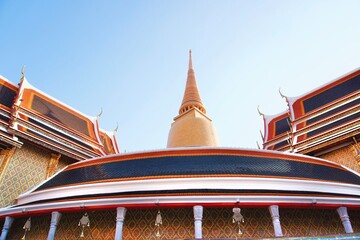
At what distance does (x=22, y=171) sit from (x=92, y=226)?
655 cm

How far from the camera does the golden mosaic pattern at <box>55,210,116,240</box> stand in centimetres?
887

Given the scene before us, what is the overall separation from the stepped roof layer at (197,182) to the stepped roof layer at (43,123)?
4.01m

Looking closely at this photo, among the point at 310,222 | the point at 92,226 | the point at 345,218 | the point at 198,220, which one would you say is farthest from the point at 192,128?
the point at 345,218

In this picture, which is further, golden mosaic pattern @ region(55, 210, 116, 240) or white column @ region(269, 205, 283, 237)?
golden mosaic pattern @ region(55, 210, 116, 240)

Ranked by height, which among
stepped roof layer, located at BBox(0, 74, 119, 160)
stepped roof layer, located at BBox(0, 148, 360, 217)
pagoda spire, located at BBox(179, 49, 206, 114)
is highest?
pagoda spire, located at BBox(179, 49, 206, 114)

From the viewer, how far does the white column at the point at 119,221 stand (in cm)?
789

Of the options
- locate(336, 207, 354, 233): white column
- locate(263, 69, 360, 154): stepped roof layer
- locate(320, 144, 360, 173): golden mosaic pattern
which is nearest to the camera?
locate(336, 207, 354, 233): white column

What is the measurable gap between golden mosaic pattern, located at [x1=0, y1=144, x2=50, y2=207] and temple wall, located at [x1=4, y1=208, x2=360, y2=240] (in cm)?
409

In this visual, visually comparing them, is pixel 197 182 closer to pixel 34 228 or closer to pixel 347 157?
pixel 34 228

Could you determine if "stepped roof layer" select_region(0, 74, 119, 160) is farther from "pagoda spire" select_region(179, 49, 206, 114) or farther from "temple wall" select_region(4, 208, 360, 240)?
"pagoda spire" select_region(179, 49, 206, 114)

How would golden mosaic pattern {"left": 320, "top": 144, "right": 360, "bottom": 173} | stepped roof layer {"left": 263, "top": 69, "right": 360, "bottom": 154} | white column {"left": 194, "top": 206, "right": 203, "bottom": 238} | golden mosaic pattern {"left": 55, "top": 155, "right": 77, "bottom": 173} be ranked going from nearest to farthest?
white column {"left": 194, "top": 206, "right": 203, "bottom": 238}
golden mosaic pattern {"left": 320, "top": 144, "right": 360, "bottom": 173}
stepped roof layer {"left": 263, "top": 69, "right": 360, "bottom": 154}
golden mosaic pattern {"left": 55, "top": 155, "right": 77, "bottom": 173}

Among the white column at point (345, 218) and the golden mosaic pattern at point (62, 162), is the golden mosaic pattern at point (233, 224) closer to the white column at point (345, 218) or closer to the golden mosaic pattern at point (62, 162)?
the white column at point (345, 218)

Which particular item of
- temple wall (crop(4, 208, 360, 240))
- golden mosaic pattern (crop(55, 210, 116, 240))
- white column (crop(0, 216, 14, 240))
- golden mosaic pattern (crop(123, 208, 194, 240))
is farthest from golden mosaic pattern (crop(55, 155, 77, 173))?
Answer: golden mosaic pattern (crop(123, 208, 194, 240))

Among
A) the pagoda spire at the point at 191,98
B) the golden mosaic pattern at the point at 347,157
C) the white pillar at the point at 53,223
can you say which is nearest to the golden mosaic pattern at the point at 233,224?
the white pillar at the point at 53,223
